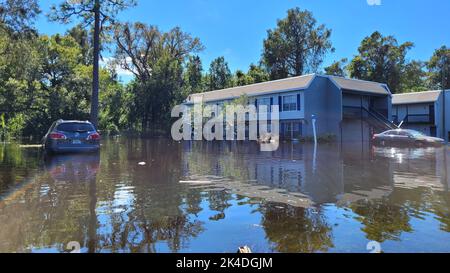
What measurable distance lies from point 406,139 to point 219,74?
42.9m

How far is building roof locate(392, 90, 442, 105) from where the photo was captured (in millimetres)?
37650

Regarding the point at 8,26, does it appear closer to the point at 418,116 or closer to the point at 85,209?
the point at 85,209

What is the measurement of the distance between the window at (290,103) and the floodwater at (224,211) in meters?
23.2

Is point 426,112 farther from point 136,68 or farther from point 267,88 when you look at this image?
point 136,68

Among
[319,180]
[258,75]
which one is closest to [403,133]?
[319,180]

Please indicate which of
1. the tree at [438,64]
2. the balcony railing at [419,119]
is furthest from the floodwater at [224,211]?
the tree at [438,64]

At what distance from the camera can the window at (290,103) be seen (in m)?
33.5

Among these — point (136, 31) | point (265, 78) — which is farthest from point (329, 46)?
point (136, 31)

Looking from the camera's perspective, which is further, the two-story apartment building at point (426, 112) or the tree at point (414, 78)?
the tree at point (414, 78)

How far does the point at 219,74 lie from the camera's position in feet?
213

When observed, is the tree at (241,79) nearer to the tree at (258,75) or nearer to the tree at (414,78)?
the tree at (258,75)

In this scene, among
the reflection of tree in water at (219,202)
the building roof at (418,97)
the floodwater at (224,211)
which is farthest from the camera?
the building roof at (418,97)

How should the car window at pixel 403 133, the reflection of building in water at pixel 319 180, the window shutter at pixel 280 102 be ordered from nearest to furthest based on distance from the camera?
the reflection of building in water at pixel 319 180, the car window at pixel 403 133, the window shutter at pixel 280 102

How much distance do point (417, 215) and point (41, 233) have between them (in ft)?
17.8
